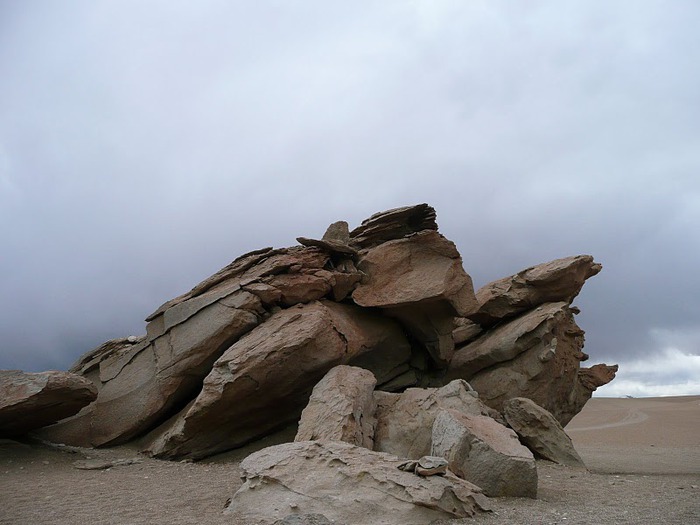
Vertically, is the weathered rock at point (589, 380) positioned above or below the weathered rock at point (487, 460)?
above

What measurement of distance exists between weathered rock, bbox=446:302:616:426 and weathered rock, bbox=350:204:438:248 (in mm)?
4183

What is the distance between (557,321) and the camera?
1755 cm

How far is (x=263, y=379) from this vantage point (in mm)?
14016

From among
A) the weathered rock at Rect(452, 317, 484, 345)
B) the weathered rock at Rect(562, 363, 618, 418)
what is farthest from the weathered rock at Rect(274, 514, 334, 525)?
the weathered rock at Rect(562, 363, 618, 418)

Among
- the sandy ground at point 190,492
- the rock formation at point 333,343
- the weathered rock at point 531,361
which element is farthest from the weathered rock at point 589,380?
the sandy ground at point 190,492

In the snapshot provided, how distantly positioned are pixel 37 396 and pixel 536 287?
47.5 feet

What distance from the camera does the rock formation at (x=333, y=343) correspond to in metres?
14.3

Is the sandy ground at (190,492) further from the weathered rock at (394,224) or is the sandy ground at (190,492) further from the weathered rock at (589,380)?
the weathered rock at (394,224)

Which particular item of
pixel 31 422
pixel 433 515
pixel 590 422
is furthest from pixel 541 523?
pixel 590 422

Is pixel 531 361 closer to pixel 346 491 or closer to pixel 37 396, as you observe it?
pixel 346 491

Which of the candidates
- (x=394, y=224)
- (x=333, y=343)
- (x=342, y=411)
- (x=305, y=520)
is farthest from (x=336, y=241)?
(x=305, y=520)

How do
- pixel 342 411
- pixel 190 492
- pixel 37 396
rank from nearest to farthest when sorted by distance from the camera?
pixel 190 492, pixel 342 411, pixel 37 396

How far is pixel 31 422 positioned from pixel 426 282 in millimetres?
11067

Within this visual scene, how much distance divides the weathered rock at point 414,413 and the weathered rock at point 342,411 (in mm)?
305
